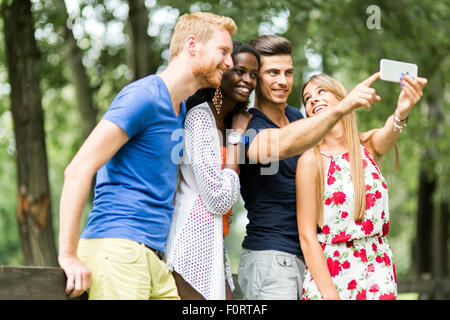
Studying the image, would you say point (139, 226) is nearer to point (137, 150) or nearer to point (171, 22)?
point (137, 150)

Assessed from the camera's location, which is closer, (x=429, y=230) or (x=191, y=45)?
(x=191, y=45)

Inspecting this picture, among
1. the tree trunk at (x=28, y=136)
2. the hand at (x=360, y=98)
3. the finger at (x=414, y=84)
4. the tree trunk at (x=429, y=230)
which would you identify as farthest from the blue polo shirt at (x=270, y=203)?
the tree trunk at (x=429, y=230)

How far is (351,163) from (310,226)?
37cm

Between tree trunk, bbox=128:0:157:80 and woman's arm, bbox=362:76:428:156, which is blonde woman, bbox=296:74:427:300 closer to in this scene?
woman's arm, bbox=362:76:428:156

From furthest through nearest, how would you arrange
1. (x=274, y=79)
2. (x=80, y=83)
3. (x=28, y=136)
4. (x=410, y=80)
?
(x=80, y=83) < (x=28, y=136) < (x=274, y=79) < (x=410, y=80)

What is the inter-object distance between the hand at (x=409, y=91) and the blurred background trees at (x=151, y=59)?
1.21 meters

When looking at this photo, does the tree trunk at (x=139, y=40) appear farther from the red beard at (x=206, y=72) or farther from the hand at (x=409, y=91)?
the hand at (x=409, y=91)

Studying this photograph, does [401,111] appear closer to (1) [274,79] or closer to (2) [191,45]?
(1) [274,79]

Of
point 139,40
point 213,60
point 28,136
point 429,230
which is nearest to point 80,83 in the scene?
point 139,40

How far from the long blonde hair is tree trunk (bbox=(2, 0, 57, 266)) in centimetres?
374

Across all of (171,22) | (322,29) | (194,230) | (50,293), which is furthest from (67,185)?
(171,22)

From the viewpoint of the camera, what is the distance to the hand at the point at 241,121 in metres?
2.86

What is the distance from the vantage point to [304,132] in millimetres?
2510

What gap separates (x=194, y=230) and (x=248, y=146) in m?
0.53
